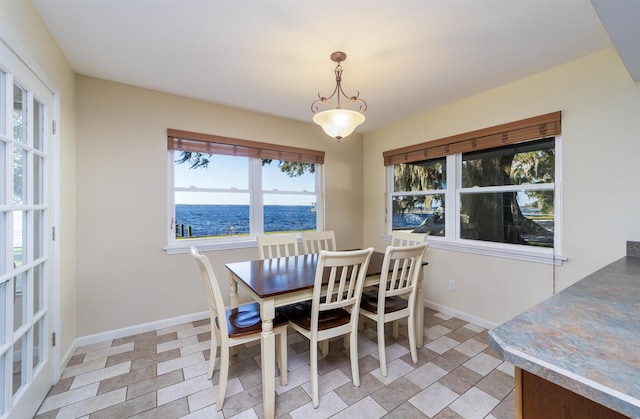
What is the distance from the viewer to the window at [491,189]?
2311mm

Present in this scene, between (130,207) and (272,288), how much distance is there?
186 cm

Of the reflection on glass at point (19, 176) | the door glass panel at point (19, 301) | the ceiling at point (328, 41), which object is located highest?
the ceiling at point (328, 41)

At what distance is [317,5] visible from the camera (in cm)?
151

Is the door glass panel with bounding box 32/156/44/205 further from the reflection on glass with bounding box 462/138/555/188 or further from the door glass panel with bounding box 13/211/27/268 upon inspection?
the reflection on glass with bounding box 462/138/555/188

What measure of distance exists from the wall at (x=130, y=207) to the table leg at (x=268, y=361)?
168cm

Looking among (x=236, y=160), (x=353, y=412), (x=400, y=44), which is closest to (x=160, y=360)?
(x=353, y=412)

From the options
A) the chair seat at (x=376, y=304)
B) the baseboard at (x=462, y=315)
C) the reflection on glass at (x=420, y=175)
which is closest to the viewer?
the chair seat at (x=376, y=304)

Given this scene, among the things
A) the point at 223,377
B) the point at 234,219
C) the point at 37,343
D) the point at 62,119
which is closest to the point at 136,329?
the point at 37,343

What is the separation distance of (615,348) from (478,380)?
1.54 m

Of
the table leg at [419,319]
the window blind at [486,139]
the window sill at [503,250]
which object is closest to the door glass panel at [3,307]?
the table leg at [419,319]

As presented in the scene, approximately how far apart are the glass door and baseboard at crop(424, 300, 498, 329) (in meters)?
3.44

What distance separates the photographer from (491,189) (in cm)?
267

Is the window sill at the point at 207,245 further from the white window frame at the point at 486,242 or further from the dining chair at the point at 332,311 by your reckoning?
the white window frame at the point at 486,242

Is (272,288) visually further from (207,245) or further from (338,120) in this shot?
(207,245)
